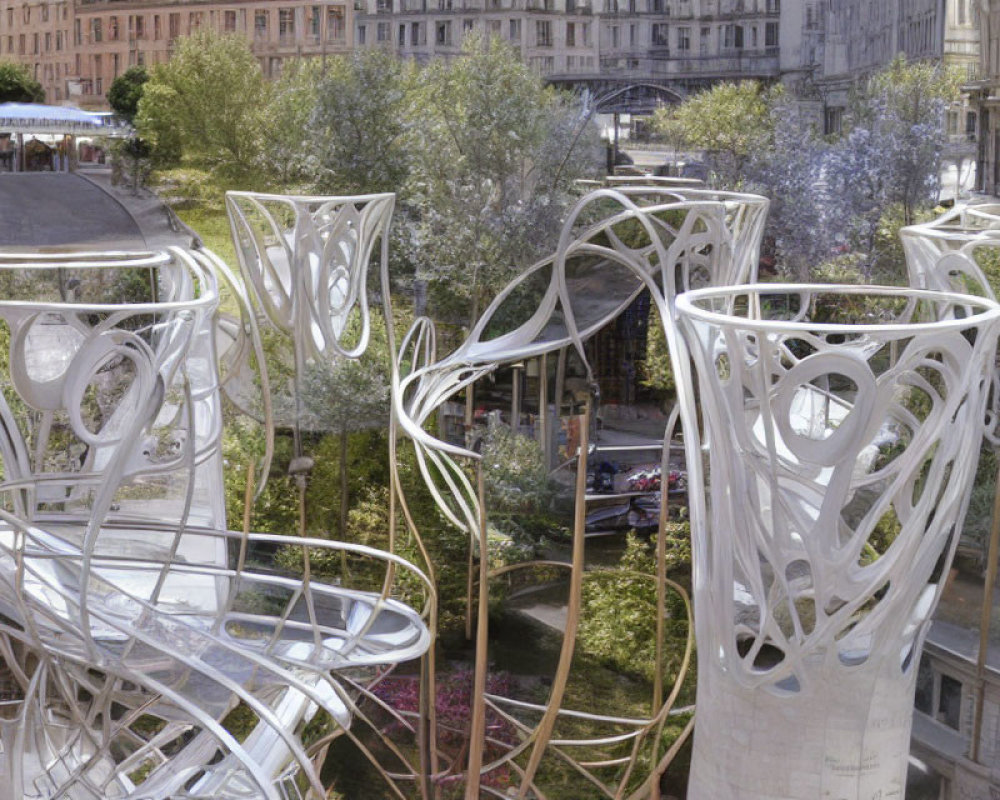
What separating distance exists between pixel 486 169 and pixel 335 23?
4.25ft

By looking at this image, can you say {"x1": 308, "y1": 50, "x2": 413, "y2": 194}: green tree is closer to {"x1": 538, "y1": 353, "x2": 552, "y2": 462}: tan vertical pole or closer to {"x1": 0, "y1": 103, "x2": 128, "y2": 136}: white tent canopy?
{"x1": 0, "y1": 103, "x2": 128, "y2": 136}: white tent canopy

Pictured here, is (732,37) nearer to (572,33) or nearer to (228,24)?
(572,33)

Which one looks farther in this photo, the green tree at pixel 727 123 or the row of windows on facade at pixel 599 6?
the row of windows on facade at pixel 599 6

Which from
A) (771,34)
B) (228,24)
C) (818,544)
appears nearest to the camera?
(818,544)

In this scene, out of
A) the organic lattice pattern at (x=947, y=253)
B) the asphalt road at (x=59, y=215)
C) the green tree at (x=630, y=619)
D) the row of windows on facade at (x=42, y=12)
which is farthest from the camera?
the row of windows on facade at (x=42, y=12)

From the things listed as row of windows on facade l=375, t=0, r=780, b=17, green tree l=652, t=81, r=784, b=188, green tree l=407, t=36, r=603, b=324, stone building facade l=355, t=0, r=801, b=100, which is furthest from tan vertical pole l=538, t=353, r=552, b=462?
row of windows on facade l=375, t=0, r=780, b=17

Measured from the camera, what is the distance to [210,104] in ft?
25.2

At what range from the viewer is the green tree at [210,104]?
7.62m

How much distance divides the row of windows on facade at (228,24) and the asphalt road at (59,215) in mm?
869

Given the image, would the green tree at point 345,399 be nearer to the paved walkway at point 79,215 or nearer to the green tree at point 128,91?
the paved walkway at point 79,215

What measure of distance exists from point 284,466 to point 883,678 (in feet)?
15.8

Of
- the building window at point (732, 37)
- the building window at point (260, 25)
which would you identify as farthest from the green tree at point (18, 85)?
the building window at point (732, 37)

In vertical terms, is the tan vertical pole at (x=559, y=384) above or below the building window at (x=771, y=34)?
below

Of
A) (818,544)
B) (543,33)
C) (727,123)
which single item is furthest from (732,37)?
(818,544)
